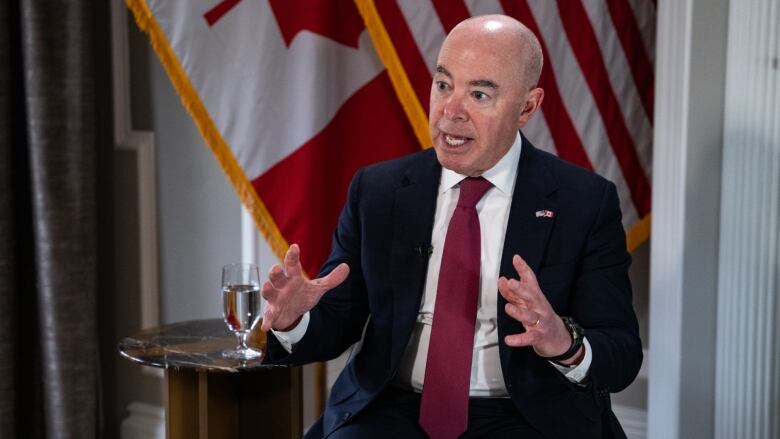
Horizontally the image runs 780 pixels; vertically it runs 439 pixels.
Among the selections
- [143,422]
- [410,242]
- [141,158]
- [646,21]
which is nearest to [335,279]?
[410,242]

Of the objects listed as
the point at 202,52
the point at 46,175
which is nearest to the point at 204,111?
the point at 202,52

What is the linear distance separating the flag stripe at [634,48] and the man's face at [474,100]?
105 cm

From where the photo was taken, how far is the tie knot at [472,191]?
204 cm

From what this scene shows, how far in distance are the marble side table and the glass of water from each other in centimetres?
5

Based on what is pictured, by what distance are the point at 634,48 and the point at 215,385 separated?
1.52m

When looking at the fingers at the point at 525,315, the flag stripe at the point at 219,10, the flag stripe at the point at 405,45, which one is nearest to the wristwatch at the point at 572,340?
the fingers at the point at 525,315

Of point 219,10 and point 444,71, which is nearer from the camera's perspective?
point 444,71

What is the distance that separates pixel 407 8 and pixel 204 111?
27.9 inches

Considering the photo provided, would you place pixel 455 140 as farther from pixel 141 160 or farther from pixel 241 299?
pixel 141 160

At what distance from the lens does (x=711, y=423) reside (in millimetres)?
2621

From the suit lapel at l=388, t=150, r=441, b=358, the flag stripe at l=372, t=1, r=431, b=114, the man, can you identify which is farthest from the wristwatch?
the flag stripe at l=372, t=1, r=431, b=114

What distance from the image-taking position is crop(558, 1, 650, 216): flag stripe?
2.88 metres

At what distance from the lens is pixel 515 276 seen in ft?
6.55

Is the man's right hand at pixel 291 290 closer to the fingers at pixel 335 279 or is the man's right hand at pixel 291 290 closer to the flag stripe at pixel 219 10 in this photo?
the fingers at pixel 335 279
